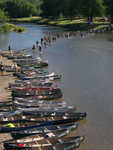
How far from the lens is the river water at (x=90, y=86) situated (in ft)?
78.5

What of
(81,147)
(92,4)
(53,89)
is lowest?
(81,147)

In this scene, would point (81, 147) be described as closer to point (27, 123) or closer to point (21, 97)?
point (27, 123)

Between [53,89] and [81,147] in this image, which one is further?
[53,89]

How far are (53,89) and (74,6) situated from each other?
116 metres

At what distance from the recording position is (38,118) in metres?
25.2

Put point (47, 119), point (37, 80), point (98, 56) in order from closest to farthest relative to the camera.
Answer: point (47, 119) < point (37, 80) < point (98, 56)

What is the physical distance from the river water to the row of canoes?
1.32 m

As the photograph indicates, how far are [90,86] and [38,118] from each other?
1306 centimetres

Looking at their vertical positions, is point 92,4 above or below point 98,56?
above

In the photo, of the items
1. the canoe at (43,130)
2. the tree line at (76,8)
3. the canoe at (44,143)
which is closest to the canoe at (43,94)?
the canoe at (43,130)

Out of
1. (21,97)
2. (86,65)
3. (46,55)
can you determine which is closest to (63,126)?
(21,97)

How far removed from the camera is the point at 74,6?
140 m

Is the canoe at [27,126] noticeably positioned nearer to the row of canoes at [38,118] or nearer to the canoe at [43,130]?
the row of canoes at [38,118]

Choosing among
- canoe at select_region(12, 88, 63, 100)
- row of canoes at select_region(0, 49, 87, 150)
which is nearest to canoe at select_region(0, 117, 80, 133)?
row of canoes at select_region(0, 49, 87, 150)
